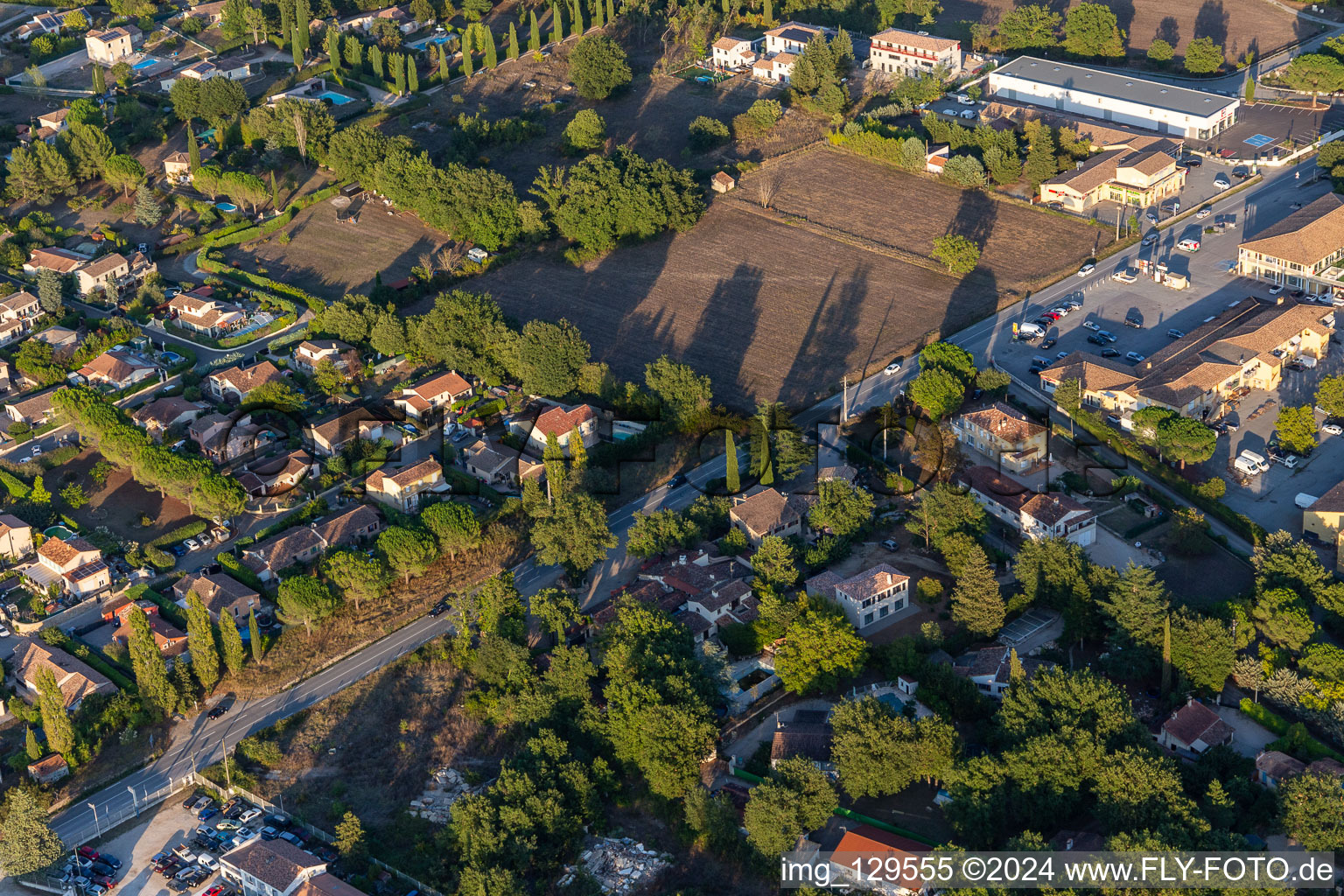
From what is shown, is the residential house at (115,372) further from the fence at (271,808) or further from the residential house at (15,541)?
the fence at (271,808)

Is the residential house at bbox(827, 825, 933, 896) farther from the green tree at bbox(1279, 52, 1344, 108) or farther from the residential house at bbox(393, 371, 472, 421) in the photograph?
the green tree at bbox(1279, 52, 1344, 108)

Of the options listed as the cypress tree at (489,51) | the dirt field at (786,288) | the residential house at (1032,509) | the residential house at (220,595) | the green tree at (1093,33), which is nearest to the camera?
the residential house at (220,595)

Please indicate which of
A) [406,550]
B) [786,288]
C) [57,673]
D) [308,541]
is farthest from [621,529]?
[786,288]

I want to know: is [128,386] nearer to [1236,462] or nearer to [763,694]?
[763,694]

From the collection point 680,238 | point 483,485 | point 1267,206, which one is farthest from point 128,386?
point 1267,206

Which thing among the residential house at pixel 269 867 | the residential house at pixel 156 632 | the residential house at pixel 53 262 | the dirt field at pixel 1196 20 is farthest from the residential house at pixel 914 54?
the residential house at pixel 269 867

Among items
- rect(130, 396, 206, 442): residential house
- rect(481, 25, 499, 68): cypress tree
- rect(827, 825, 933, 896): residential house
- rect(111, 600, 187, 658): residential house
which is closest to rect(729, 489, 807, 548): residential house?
rect(827, 825, 933, 896): residential house
